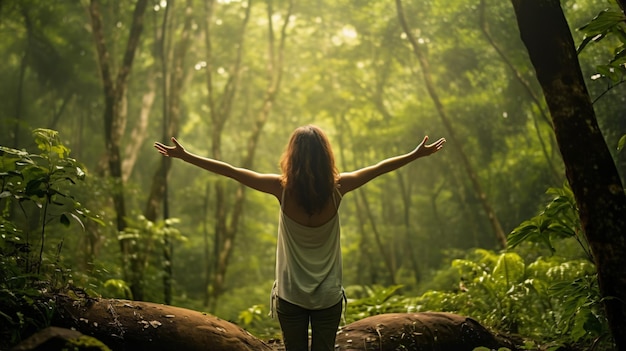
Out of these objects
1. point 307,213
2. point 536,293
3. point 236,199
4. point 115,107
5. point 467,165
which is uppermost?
point 115,107

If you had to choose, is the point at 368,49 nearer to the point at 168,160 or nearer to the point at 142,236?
the point at 168,160

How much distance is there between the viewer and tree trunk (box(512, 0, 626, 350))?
13.3 feet

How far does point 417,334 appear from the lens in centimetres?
529

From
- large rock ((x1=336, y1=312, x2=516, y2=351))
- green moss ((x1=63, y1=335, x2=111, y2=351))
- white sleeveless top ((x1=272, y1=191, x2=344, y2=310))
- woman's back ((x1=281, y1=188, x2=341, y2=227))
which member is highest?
woman's back ((x1=281, y1=188, x2=341, y2=227))

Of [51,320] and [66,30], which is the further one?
[66,30]

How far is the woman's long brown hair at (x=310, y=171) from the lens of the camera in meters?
3.95

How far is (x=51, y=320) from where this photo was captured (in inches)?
166

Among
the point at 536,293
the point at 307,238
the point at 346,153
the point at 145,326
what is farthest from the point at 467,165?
the point at 346,153

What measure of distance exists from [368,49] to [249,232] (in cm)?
762

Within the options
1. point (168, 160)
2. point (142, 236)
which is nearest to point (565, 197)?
point (142, 236)

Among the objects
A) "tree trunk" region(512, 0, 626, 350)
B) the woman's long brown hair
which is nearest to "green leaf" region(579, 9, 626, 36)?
"tree trunk" region(512, 0, 626, 350)

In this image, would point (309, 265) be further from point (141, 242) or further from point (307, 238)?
point (141, 242)

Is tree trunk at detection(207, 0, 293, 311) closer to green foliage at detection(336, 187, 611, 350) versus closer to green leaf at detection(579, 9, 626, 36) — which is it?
green foliage at detection(336, 187, 611, 350)

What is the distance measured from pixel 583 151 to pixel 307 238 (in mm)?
2051
